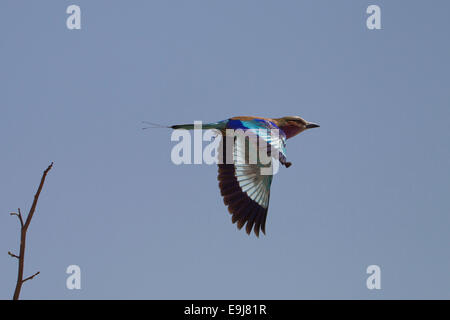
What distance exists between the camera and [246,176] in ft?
25.8

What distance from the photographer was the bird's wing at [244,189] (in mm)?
7676

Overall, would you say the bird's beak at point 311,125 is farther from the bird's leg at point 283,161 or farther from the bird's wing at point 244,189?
the bird's leg at point 283,161

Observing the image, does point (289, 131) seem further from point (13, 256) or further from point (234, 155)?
point (13, 256)

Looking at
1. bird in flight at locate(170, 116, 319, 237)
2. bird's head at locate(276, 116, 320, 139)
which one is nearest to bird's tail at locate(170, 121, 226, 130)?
bird in flight at locate(170, 116, 319, 237)

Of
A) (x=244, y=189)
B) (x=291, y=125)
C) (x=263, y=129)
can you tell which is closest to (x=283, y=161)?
(x=263, y=129)

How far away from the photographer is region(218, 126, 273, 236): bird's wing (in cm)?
768

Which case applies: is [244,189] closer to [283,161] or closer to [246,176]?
[246,176]

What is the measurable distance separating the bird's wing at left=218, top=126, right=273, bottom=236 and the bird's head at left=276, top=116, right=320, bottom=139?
24.8 inches

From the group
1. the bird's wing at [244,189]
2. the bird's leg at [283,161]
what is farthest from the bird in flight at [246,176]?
the bird's leg at [283,161]

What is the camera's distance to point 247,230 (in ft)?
25.2

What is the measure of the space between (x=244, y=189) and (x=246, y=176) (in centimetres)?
20

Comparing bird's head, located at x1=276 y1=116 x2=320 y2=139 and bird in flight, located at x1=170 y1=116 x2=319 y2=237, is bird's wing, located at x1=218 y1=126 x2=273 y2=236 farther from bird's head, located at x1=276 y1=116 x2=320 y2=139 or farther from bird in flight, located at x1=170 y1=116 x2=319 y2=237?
bird's head, located at x1=276 y1=116 x2=320 y2=139
